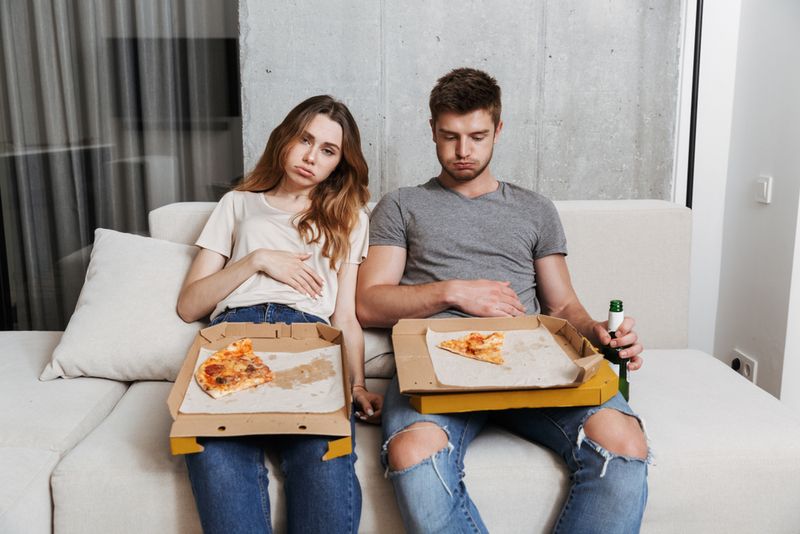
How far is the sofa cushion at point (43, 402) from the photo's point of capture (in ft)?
5.09

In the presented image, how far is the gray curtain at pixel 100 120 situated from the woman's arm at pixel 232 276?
3.58 feet

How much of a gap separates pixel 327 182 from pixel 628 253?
859 mm

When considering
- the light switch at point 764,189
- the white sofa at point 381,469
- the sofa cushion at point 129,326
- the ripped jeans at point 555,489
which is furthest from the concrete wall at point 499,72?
the ripped jeans at point 555,489

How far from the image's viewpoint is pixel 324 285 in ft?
6.12

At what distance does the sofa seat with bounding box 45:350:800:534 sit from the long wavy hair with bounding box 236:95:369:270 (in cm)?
51

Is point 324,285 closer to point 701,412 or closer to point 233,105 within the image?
point 701,412

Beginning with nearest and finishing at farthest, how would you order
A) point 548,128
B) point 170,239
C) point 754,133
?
point 170,239 → point 754,133 → point 548,128

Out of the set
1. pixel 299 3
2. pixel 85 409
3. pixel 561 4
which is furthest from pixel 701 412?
pixel 299 3

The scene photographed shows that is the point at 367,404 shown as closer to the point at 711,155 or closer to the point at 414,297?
the point at 414,297

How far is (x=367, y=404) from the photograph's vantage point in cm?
165

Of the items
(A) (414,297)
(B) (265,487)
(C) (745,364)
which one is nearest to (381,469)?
(B) (265,487)

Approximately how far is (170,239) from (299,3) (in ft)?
3.42

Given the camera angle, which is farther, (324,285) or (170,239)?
(170,239)

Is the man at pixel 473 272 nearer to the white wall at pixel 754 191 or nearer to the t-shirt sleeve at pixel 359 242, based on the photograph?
the t-shirt sleeve at pixel 359 242
